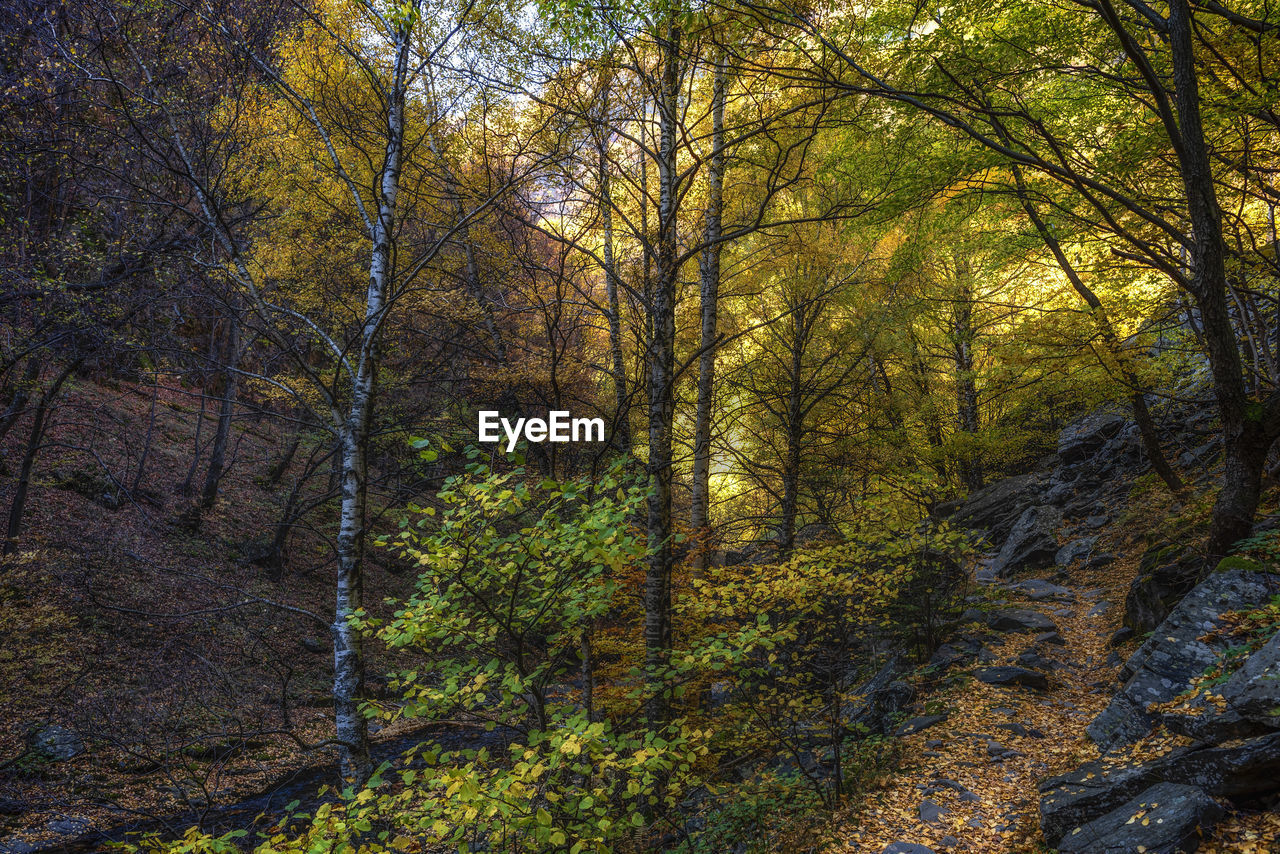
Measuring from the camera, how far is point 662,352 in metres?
5.04

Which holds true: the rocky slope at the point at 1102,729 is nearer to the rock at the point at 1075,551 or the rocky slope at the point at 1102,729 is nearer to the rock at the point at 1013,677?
the rock at the point at 1013,677

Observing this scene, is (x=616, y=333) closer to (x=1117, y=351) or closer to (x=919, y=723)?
(x=919, y=723)

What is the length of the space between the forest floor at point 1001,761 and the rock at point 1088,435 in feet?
24.5

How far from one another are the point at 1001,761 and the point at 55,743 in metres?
11.7

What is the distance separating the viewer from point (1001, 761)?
5.20 m

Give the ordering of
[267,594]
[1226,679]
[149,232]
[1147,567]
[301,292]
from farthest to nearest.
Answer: [267,594] < [301,292] < [149,232] < [1147,567] < [1226,679]

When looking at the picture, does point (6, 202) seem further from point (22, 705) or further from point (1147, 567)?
point (1147, 567)

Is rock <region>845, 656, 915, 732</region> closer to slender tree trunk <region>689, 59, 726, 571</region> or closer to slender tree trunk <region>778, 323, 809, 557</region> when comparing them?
slender tree trunk <region>778, 323, 809, 557</region>

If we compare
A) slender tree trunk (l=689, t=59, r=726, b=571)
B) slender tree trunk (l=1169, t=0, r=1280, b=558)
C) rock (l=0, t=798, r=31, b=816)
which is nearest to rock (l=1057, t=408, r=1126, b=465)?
slender tree trunk (l=1169, t=0, r=1280, b=558)

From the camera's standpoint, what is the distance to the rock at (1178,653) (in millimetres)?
4367

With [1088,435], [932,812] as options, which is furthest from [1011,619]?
[1088,435]

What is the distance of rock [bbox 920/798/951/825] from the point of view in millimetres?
4521

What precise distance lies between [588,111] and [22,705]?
11.1 metres

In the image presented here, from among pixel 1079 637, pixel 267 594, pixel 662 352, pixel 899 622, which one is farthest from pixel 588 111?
pixel 267 594
